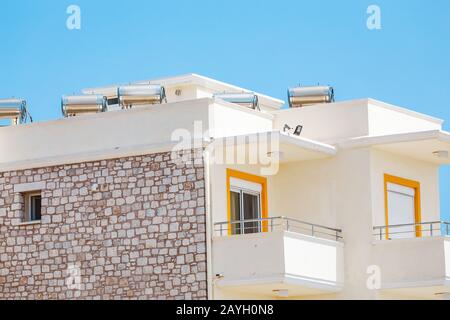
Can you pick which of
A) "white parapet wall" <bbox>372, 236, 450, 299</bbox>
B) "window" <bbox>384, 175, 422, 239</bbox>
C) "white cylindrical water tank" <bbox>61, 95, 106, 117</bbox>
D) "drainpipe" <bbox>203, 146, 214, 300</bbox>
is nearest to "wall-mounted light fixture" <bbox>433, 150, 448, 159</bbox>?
"window" <bbox>384, 175, 422, 239</bbox>

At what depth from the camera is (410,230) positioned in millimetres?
50406

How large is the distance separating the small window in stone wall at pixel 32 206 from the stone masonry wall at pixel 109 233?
18 cm

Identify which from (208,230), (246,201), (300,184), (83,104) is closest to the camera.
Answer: (208,230)

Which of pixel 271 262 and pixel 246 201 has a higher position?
pixel 246 201

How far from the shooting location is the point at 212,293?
46812mm

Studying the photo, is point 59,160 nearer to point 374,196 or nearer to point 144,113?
point 144,113

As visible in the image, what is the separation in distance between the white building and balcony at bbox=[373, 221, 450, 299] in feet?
0.08

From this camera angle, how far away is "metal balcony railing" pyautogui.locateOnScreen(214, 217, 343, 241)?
47.5m

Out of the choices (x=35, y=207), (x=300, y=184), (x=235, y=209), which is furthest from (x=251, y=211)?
(x=35, y=207)

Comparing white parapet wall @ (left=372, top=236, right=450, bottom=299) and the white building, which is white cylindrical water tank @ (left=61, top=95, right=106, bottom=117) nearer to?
the white building

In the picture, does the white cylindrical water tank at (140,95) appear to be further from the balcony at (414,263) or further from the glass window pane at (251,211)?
the balcony at (414,263)

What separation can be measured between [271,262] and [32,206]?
7266 millimetres

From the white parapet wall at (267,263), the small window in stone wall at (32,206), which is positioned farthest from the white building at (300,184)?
the small window in stone wall at (32,206)

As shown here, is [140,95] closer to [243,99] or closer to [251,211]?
[243,99]
